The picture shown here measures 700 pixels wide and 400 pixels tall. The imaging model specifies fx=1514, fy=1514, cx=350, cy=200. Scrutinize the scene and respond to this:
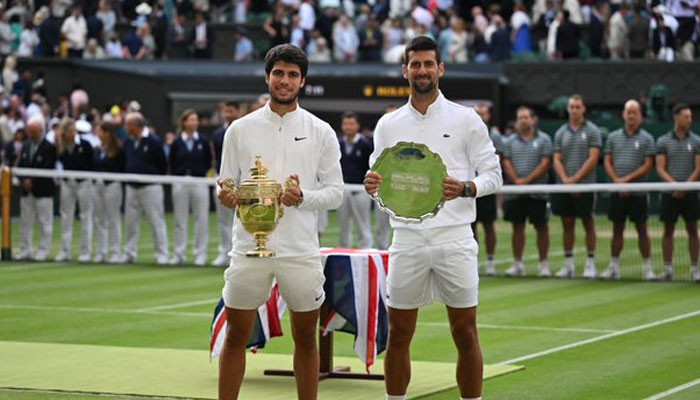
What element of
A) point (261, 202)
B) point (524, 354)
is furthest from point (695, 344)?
point (261, 202)

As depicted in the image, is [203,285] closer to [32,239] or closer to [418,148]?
[32,239]

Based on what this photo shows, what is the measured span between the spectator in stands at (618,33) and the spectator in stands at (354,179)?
44.9ft

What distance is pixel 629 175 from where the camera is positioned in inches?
770

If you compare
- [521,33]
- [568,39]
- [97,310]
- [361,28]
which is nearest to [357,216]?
[97,310]

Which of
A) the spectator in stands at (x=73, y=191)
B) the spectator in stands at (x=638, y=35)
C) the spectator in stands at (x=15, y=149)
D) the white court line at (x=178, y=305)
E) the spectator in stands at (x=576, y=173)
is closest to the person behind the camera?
the white court line at (x=178, y=305)

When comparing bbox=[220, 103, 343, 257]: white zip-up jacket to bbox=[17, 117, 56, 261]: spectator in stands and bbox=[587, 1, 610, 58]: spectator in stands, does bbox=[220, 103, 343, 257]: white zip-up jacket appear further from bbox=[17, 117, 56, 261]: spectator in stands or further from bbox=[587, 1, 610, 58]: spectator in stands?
bbox=[587, 1, 610, 58]: spectator in stands

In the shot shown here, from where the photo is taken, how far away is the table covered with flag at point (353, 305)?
11.0 metres

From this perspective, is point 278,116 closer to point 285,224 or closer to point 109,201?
point 285,224

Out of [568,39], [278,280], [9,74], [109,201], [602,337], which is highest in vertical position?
[568,39]

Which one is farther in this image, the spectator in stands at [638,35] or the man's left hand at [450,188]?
the spectator in stands at [638,35]

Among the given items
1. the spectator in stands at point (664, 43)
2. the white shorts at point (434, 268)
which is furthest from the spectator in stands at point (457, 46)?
the white shorts at point (434, 268)

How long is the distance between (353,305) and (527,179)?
9.66 metres

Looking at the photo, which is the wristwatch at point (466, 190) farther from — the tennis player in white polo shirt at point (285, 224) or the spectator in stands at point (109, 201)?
the spectator in stands at point (109, 201)

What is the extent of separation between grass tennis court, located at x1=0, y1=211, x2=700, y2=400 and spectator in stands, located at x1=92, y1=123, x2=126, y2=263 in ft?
2.96
